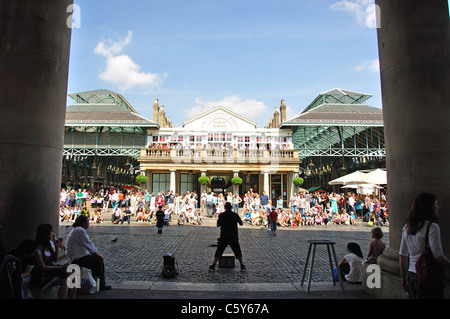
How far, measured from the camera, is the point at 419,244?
134 inches

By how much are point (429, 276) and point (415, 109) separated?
226 cm

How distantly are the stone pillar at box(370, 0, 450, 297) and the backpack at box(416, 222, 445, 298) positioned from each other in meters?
1.19

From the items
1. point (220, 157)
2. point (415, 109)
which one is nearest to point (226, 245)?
point (415, 109)

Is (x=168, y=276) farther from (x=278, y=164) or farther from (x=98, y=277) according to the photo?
(x=278, y=164)

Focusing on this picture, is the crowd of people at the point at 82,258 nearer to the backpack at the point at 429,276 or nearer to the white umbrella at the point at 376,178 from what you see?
the backpack at the point at 429,276

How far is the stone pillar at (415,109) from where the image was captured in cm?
429

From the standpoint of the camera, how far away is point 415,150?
4371 mm

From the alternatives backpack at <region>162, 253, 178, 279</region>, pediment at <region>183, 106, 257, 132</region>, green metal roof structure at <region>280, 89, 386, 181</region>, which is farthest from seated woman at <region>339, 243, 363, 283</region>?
pediment at <region>183, 106, 257, 132</region>

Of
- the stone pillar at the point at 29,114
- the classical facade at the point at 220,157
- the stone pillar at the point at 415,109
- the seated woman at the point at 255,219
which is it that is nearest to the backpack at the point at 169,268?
the stone pillar at the point at 29,114

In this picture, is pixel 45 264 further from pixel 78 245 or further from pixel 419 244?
pixel 419 244

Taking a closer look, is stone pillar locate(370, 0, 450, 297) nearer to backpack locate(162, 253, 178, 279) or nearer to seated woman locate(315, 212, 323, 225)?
backpack locate(162, 253, 178, 279)

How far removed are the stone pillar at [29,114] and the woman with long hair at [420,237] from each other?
4.80 metres

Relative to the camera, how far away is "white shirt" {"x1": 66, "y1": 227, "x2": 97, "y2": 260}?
521 cm
